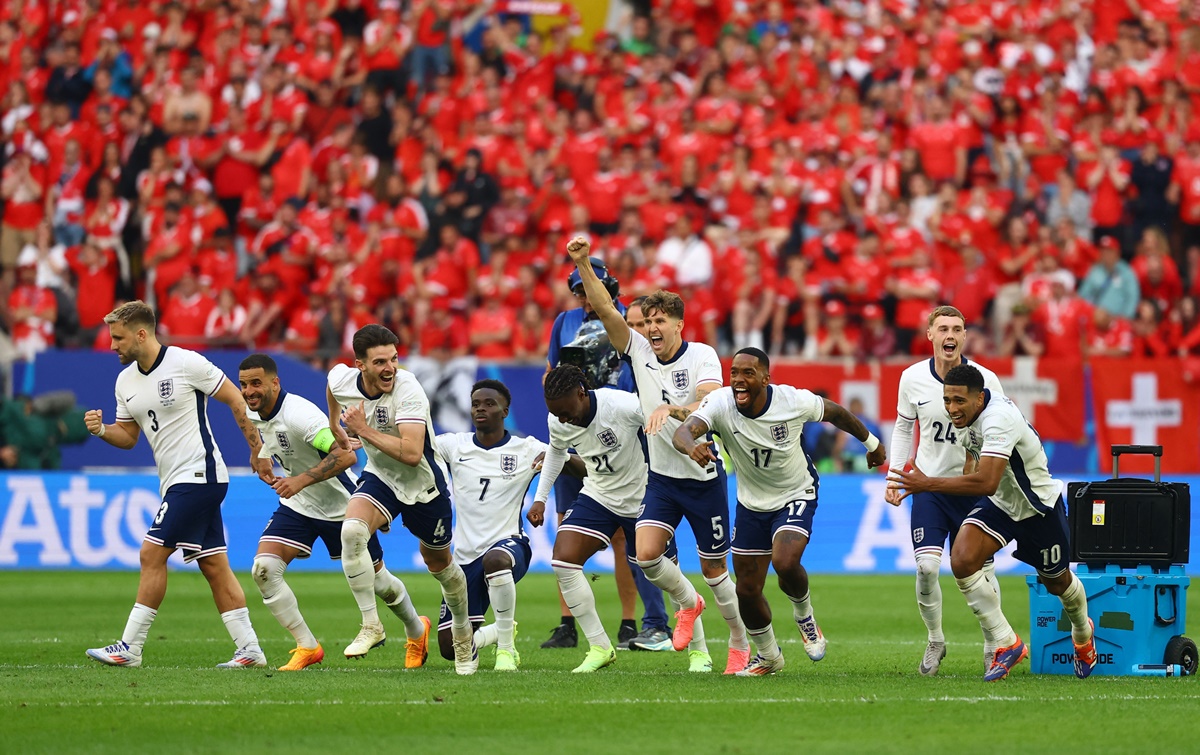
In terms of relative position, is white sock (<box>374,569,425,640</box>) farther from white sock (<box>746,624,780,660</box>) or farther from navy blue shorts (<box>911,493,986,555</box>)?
navy blue shorts (<box>911,493,986,555</box>)

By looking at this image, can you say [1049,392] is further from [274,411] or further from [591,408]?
[274,411]

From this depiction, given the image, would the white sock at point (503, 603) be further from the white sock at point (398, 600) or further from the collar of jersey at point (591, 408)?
the collar of jersey at point (591, 408)

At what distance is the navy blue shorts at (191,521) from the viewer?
11320 mm

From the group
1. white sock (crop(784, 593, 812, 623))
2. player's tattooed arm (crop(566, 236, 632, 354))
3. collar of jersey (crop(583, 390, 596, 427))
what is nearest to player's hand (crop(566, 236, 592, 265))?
player's tattooed arm (crop(566, 236, 632, 354))

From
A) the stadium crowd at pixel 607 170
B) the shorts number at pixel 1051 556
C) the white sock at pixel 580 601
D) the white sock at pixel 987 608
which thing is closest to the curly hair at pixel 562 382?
the white sock at pixel 580 601

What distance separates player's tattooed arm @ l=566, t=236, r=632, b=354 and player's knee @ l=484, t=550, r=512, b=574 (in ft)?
5.19

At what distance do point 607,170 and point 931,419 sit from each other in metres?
13.4

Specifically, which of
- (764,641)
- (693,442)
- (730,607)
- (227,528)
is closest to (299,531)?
(730,607)

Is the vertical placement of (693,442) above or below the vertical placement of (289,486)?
above

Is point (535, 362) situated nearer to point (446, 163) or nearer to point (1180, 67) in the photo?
point (446, 163)

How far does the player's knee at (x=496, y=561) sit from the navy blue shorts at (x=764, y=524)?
1.55 metres

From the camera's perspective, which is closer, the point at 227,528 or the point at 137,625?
the point at 137,625

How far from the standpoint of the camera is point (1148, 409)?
65.3ft

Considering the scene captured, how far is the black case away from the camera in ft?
35.7
